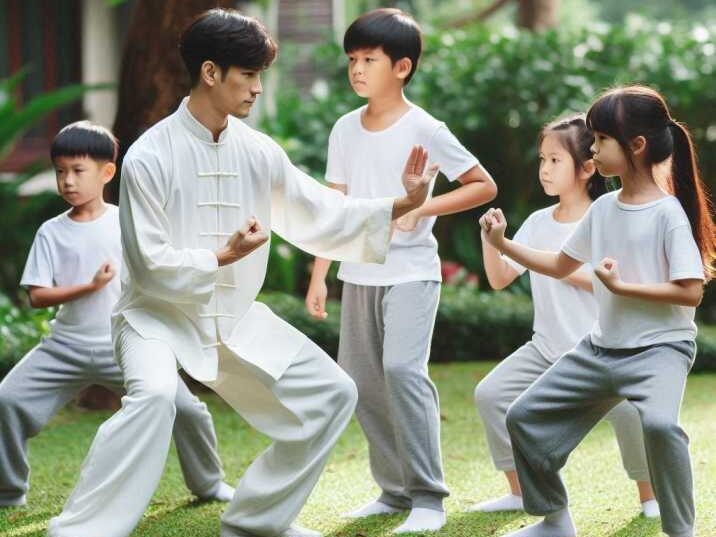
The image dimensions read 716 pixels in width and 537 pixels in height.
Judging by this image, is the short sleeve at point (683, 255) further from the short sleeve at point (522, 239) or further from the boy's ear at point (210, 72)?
the boy's ear at point (210, 72)

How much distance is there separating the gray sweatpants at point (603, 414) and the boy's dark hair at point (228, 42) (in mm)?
1460

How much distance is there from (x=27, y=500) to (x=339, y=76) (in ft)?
22.5

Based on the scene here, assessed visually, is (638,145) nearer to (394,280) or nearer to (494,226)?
(494,226)

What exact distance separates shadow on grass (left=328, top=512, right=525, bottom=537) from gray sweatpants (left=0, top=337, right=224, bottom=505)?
683mm

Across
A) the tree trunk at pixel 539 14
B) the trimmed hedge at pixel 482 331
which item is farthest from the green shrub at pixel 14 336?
the tree trunk at pixel 539 14

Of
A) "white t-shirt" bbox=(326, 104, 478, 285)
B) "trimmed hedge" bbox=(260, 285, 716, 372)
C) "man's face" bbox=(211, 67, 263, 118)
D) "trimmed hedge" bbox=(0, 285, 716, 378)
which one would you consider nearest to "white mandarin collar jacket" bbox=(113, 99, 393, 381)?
"man's face" bbox=(211, 67, 263, 118)

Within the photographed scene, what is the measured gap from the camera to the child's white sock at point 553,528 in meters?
4.57

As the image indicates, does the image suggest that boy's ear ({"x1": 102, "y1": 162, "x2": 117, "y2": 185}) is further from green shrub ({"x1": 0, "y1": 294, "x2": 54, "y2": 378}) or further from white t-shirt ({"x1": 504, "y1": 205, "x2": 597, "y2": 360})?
green shrub ({"x1": 0, "y1": 294, "x2": 54, "y2": 378})

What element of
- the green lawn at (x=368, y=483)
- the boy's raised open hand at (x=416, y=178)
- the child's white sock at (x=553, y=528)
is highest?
the boy's raised open hand at (x=416, y=178)

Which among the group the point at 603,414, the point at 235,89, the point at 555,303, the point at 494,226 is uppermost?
the point at 235,89

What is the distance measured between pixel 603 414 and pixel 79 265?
86.9 inches

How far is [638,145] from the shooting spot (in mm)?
4219

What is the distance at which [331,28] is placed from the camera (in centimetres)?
1309

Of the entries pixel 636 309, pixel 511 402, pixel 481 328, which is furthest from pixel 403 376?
pixel 481 328
